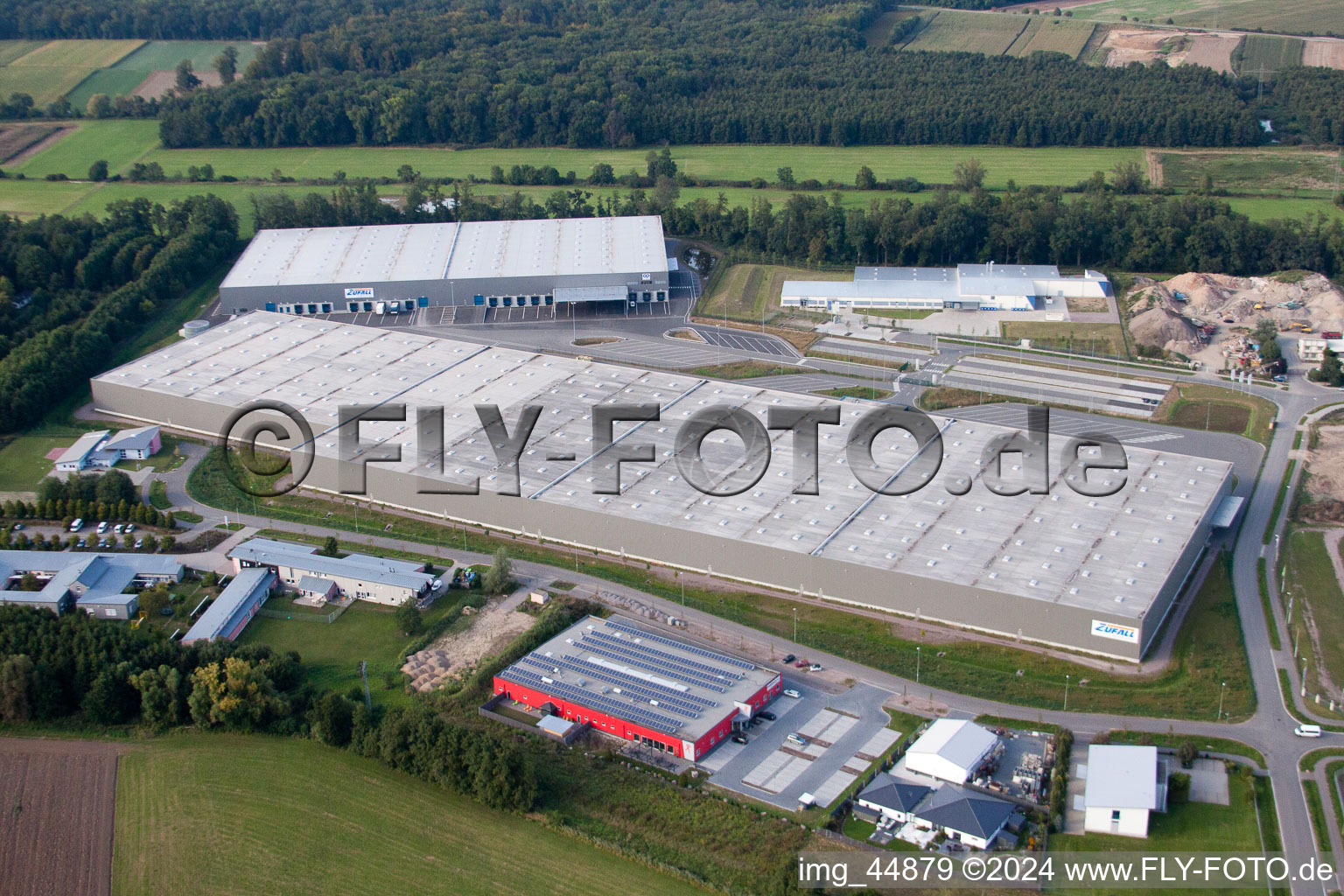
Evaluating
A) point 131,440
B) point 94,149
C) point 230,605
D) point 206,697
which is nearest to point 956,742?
point 206,697

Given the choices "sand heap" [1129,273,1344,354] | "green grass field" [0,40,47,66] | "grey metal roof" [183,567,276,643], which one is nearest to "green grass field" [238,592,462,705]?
"grey metal roof" [183,567,276,643]

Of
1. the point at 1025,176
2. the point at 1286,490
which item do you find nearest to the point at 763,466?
the point at 1286,490

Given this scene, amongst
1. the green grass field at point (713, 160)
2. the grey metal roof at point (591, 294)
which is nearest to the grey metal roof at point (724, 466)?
the grey metal roof at point (591, 294)

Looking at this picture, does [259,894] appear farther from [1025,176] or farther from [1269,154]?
[1269,154]

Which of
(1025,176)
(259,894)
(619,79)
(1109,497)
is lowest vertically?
(259,894)

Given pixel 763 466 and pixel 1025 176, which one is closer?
pixel 763 466

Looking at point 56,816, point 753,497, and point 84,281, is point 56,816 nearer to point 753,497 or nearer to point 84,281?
point 753,497
